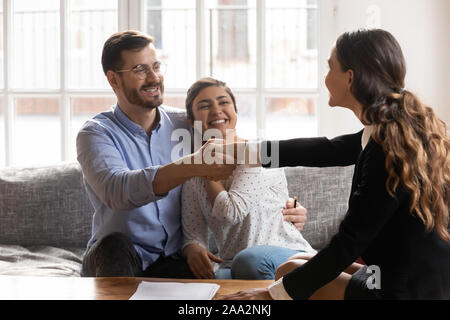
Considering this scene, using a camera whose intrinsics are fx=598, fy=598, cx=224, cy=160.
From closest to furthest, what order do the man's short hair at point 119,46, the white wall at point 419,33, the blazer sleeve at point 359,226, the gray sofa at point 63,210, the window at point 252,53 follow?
the blazer sleeve at point 359,226 → the man's short hair at point 119,46 → the gray sofa at point 63,210 → the white wall at point 419,33 → the window at point 252,53

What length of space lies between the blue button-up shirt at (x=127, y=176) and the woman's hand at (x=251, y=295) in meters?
0.58

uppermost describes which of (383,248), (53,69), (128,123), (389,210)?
(53,69)

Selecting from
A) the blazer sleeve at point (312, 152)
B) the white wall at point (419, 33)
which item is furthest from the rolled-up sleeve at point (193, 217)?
the white wall at point (419, 33)

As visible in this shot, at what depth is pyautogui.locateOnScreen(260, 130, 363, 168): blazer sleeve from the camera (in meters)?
1.89

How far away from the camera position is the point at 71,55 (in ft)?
10.7

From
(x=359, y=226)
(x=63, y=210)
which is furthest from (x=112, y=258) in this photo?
(x=359, y=226)

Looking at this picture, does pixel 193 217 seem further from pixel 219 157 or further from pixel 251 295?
pixel 251 295

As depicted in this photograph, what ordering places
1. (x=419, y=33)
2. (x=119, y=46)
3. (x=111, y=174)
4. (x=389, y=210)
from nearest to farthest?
(x=389, y=210) → (x=111, y=174) → (x=119, y=46) → (x=419, y=33)

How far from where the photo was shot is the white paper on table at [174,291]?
1.56 m

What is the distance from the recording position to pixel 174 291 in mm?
1605

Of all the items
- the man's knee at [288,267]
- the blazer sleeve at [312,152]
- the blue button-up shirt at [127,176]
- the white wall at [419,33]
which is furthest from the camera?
the white wall at [419,33]

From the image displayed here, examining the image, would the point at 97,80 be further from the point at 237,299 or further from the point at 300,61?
the point at 237,299

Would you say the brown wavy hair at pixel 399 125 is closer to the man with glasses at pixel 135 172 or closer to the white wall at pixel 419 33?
the man with glasses at pixel 135 172

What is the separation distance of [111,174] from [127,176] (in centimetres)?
8
